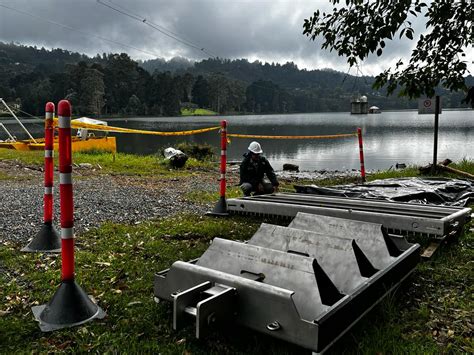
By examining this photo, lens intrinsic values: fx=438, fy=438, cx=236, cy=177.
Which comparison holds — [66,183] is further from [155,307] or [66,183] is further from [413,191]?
[413,191]

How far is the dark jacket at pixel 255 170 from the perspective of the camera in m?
9.01

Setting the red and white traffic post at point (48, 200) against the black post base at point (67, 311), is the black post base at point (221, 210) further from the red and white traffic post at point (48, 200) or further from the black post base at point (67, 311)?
the black post base at point (67, 311)

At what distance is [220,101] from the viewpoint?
157250 millimetres

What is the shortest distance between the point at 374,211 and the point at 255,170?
332cm

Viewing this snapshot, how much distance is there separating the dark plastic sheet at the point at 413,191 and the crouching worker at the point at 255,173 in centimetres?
79

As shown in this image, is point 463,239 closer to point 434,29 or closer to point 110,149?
point 434,29

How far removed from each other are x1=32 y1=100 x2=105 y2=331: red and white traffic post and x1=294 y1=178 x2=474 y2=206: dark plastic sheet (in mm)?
6384

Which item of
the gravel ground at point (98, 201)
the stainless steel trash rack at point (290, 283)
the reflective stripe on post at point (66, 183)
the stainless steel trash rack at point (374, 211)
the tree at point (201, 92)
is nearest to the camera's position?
the stainless steel trash rack at point (290, 283)

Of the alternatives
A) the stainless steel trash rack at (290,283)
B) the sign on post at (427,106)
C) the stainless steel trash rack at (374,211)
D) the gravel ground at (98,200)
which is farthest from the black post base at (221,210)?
the sign on post at (427,106)

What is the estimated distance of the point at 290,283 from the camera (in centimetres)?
333

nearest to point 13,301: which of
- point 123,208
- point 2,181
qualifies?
point 123,208

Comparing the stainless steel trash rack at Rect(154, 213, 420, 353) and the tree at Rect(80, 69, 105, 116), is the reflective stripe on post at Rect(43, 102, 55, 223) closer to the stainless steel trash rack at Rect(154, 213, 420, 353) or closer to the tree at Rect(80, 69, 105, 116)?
the stainless steel trash rack at Rect(154, 213, 420, 353)

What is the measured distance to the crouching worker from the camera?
8938mm

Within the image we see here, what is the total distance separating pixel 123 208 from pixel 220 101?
5970 inches
